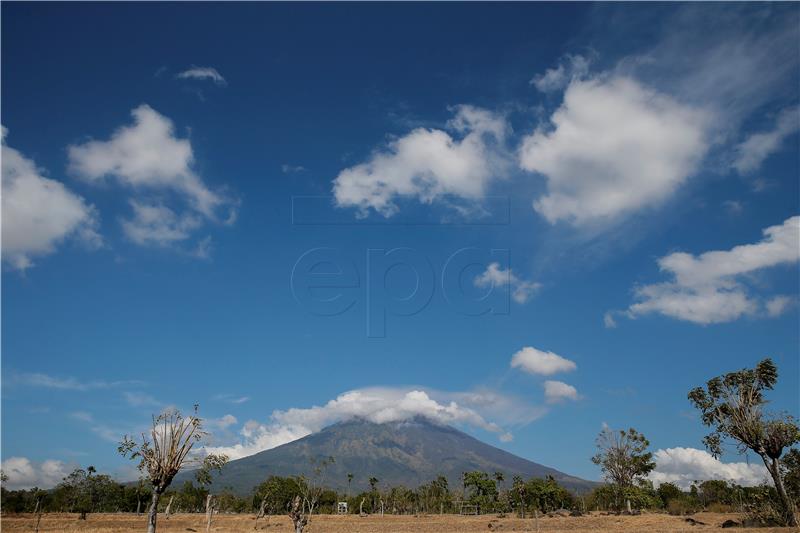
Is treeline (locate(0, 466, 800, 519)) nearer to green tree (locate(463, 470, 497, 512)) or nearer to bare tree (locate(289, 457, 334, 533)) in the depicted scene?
green tree (locate(463, 470, 497, 512))

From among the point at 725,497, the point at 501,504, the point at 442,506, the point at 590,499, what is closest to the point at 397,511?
the point at 442,506

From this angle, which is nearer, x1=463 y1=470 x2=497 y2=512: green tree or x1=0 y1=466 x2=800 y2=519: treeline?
x1=0 y1=466 x2=800 y2=519: treeline

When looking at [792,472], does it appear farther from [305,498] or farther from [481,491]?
[481,491]

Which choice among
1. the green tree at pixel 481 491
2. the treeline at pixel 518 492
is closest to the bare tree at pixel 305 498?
the treeline at pixel 518 492

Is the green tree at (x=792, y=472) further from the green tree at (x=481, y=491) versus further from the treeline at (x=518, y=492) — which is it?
the green tree at (x=481, y=491)

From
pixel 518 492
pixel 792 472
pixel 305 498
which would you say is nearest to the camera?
pixel 305 498

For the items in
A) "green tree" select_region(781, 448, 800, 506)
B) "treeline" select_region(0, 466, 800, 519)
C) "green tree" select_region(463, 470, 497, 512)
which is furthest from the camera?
"green tree" select_region(463, 470, 497, 512)

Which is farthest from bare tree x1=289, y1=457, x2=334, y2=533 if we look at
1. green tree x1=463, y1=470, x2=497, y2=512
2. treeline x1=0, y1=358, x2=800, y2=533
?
green tree x1=463, y1=470, x2=497, y2=512

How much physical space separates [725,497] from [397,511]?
229 ft

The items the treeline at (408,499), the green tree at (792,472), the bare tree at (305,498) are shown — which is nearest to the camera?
the bare tree at (305,498)

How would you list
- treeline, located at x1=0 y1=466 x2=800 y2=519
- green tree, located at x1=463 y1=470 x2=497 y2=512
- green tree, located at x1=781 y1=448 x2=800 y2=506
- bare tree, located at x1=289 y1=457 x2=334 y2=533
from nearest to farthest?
bare tree, located at x1=289 y1=457 x2=334 y2=533 → green tree, located at x1=781 y1=448 x2=800 y2=506 → treeline, located at x1=0 y1=466 x2=800 y2=519 → green tree, located at x1=463 y1=470 x2=497 y2=512

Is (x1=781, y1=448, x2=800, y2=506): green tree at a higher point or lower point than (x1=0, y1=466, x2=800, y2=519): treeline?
higher

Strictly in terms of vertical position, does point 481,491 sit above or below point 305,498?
below

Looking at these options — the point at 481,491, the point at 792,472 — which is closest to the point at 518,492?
the point at 481,491
